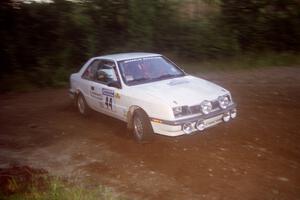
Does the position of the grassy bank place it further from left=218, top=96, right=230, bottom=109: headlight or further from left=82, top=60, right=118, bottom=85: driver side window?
left=218, top=96, right=230, bottom=109: headlight

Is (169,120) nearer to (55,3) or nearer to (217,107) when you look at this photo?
(217,107)

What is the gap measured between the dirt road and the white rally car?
0.46 metres

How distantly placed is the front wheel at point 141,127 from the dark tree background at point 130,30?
7.61 metres

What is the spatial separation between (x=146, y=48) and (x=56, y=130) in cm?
742


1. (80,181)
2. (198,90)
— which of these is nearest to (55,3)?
(198,90)

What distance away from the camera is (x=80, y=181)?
616 cm

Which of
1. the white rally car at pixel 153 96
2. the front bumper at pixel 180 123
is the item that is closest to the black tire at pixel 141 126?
the white rally car at pixel 153 96

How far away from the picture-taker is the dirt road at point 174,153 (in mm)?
5754

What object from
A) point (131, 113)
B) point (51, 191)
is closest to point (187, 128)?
point (131, 113)

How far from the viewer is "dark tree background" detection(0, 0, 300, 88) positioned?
15273 mm

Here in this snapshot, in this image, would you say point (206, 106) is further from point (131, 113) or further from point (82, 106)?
point (82, 106)

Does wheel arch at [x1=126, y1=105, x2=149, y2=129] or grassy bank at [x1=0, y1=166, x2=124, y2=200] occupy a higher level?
wheel arch at [x1=126, y1=105, x2=149, y2=129]

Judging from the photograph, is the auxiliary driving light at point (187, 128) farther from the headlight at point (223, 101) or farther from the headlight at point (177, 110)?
the headlight at point (223, 101)

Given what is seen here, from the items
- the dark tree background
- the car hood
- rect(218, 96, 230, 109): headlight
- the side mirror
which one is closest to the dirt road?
rect(218, 96, 230, 109): headlight
